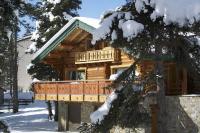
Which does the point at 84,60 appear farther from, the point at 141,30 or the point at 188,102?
the point at 141,30

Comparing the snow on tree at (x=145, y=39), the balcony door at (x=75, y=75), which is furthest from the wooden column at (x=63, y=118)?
the snow on tree at (x=145, y=39)

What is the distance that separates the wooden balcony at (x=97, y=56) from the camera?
100 ft

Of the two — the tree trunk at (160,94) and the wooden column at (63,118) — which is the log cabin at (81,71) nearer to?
the wooden column at (63,118)

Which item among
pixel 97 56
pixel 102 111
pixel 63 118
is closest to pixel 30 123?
pixel 63 118

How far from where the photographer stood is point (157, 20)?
14969 mm

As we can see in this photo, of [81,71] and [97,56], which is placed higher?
[97,56]

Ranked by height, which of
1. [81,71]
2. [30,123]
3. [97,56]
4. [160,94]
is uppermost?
[97,56]

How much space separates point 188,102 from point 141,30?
10.9 m

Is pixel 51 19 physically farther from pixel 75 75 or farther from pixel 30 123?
pixel 30 123

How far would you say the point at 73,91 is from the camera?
30938 mm

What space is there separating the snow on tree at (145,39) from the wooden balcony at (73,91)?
9596mm

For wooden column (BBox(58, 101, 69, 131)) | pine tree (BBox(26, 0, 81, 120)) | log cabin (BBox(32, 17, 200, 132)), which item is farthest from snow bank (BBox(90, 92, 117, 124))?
pine tree (BBox(26, 0, 81, 120))

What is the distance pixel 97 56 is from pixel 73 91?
2.93 metres

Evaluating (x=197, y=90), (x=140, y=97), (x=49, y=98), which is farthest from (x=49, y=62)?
(x=140, y=97)
